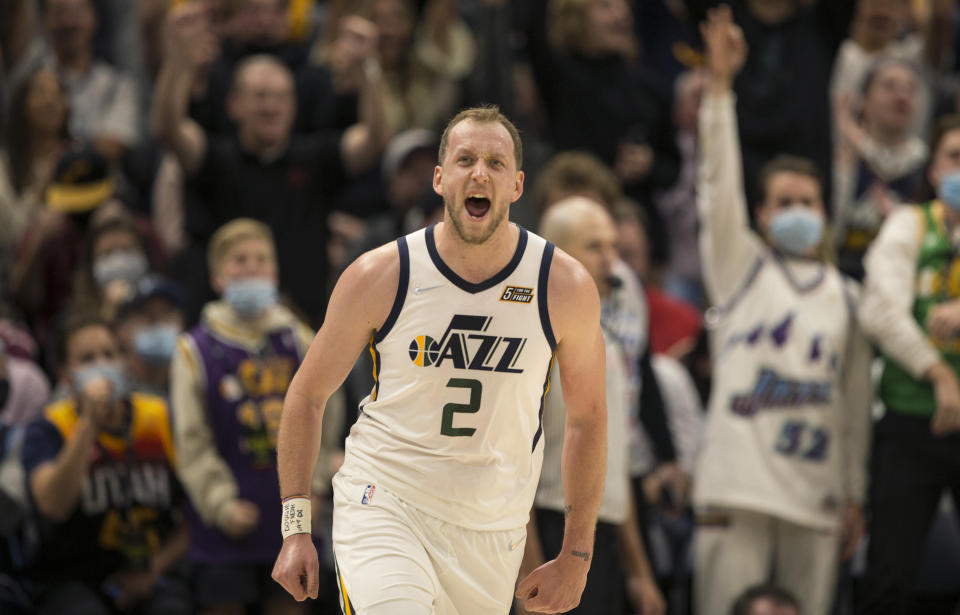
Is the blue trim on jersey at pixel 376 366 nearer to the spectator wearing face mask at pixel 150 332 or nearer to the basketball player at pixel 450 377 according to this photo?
the basketball player at pixel 450 377

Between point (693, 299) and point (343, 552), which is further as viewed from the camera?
point (693, 299)

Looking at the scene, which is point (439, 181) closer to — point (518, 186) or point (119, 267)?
point (518, 186)

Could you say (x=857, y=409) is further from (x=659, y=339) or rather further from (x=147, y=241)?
(x=147, y=241)

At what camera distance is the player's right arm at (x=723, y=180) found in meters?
7.11

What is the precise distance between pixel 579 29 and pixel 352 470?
5.58 meters

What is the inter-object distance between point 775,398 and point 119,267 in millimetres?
3868

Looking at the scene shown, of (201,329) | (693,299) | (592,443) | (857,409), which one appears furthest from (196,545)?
(693,299)

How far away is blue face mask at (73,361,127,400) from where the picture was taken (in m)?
6.86

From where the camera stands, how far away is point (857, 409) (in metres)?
6.88

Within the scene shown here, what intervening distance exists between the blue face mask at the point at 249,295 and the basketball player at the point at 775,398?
7.51 ft

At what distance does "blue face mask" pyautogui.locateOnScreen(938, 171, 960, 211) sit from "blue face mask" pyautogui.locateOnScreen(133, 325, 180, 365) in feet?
13.2

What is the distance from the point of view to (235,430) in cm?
675

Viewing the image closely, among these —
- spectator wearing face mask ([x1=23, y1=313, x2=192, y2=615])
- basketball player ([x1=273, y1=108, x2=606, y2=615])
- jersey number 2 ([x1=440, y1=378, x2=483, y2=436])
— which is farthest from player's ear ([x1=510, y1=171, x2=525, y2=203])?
spectator wearing face mask ([x1=23, y1=313, x2=192, y2=615])

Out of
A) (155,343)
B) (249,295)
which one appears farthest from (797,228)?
(155,343)
